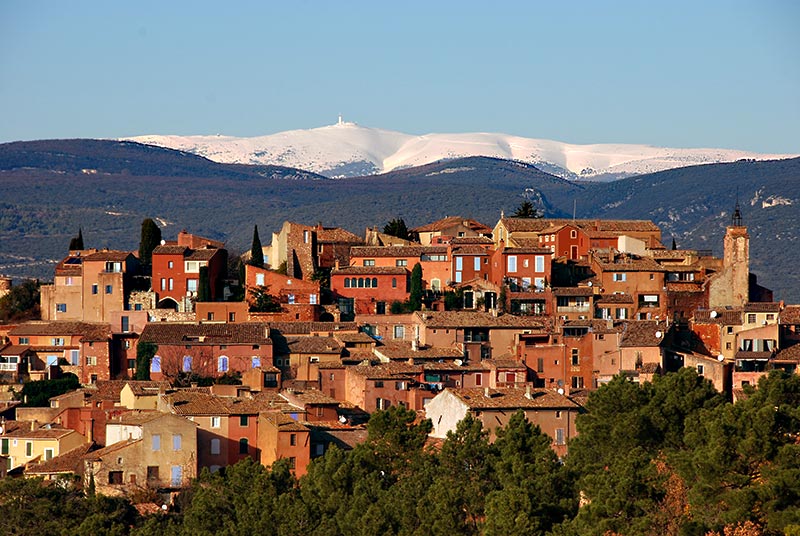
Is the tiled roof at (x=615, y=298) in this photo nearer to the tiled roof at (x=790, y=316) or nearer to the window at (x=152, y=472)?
the tiled roof at (x=790, y=316)

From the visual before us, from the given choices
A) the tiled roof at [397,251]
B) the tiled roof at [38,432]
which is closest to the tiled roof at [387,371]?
the tiled roof at [38,432]

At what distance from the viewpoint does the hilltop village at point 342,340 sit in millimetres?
53812

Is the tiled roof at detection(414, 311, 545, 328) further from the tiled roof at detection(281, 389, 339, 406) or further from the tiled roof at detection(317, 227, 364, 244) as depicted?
the tiled roof at detection(317, 227, 364, 244)

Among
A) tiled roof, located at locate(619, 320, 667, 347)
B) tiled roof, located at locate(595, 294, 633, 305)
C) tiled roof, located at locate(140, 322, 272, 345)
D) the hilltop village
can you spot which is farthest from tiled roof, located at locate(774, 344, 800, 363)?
tiled roof, located at locate(140, 322, 272, 345)

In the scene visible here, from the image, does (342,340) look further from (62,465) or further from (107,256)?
(62,465)

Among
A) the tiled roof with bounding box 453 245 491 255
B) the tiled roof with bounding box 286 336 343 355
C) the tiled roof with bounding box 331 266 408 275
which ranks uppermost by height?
the tiled roof with bounding box 453 245 491 255

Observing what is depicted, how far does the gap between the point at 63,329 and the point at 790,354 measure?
23.5 metres

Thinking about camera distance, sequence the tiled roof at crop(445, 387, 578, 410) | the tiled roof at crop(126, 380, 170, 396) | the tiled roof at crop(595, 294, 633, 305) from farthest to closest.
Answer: the tiled roof at crop(595, 294, 633, 305) < the tiled roof at crop(126, 380, 170, 396) < the tiled roof at crop(445, 387, 578, 410)

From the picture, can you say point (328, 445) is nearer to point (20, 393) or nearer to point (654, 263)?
point (20, 393)

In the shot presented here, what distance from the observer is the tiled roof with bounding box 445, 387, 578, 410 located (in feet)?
180

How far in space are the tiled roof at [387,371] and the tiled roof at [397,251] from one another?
11.9 metres

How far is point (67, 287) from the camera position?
70.2m

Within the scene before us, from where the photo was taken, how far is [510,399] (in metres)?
55.7

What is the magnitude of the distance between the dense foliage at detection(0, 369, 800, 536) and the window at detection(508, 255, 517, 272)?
66.7 ft
